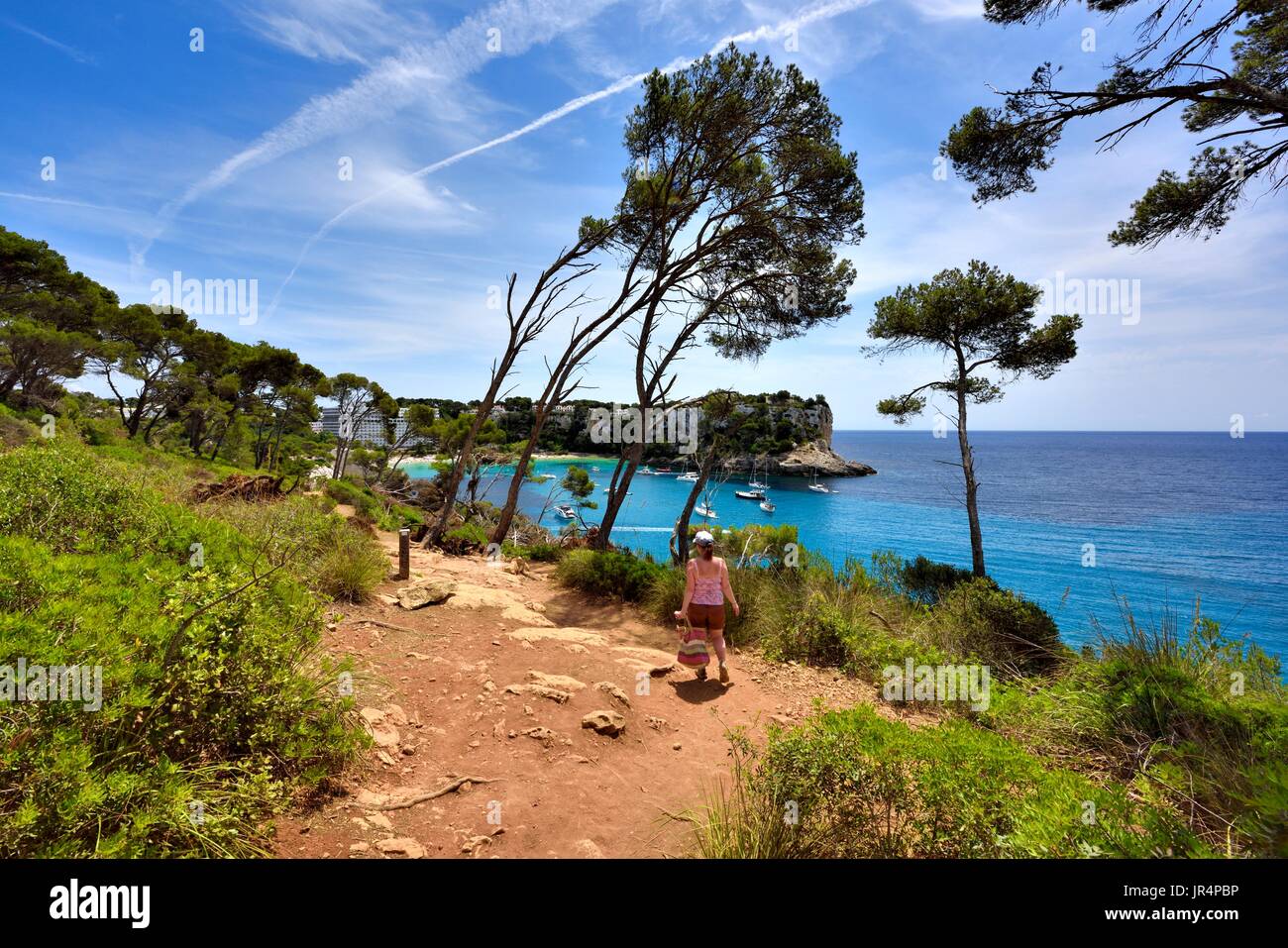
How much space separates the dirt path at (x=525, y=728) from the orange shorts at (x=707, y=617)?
2.21ft

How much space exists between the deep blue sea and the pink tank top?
146 inches

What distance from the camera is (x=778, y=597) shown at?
8102 mm

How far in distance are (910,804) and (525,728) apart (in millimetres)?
3044

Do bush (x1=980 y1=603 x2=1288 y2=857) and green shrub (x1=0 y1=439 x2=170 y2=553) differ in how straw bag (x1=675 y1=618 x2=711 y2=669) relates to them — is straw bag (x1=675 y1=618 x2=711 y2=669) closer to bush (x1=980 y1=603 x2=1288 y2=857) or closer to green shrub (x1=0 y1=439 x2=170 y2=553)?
bush (x1=980 y1=603 x2=1288 y2=857)

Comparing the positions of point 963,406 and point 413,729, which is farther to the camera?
point 963,406

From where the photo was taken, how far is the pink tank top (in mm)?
5859

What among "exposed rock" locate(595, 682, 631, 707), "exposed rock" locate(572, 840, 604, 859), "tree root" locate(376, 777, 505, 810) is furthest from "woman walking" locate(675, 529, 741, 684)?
"exposed rock" locate(572, 840, 604, 859)

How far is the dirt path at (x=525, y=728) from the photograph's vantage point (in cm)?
303

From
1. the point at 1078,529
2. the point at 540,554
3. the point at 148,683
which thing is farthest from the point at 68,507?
the point at 1078,529

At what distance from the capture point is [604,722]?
4594 mm

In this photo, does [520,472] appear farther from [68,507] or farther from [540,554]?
[68,507]
